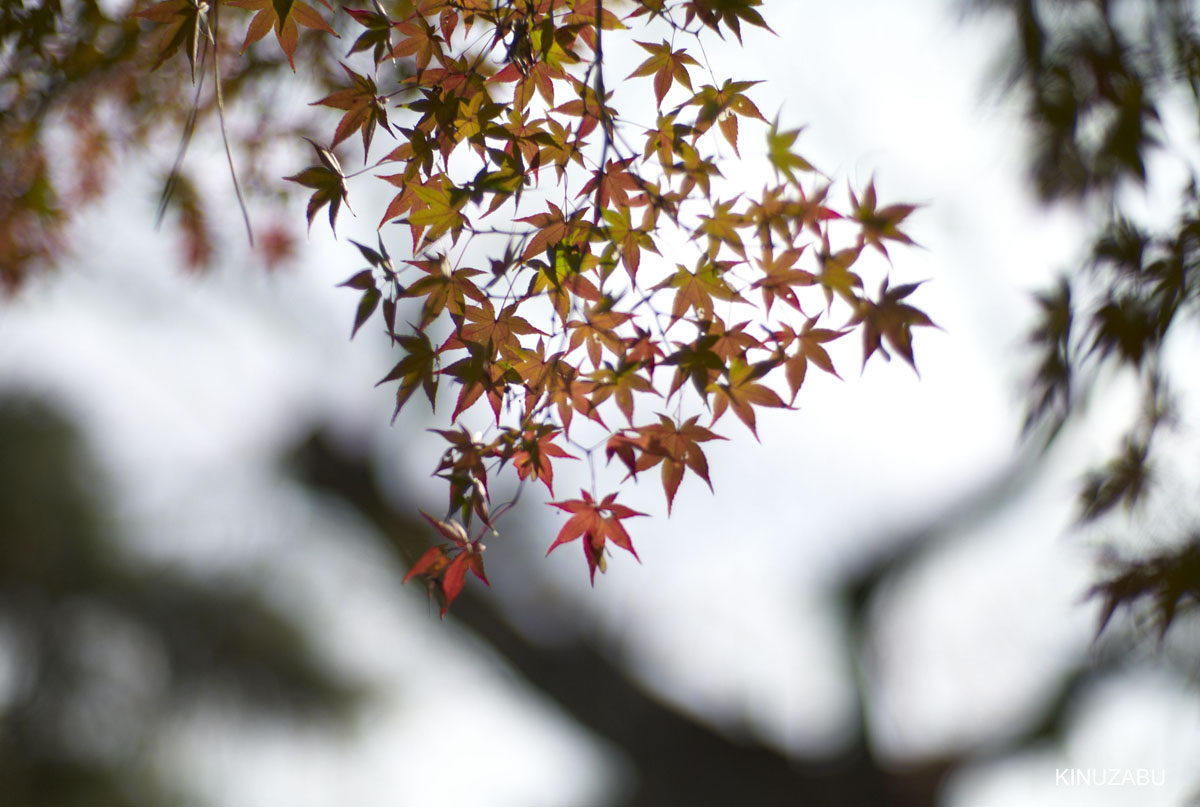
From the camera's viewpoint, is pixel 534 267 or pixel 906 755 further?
pixel 906 755

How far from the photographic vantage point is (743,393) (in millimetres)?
846

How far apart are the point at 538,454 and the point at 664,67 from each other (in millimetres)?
497

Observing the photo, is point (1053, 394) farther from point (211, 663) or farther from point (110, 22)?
point (211, 663)

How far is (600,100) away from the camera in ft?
2.35

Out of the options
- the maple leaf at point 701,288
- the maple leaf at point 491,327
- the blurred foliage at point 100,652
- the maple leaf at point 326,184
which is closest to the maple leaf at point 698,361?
the maple leaf at point 701,288

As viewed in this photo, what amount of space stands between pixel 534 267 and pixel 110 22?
0.95 meters

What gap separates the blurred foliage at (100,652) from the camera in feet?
21.6

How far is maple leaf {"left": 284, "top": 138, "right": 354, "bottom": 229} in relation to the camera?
0.78 meters

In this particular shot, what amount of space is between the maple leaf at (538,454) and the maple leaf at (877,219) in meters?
0.41

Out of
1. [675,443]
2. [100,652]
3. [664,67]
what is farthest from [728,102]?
[100,652]

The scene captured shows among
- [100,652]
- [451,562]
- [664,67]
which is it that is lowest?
[451,562]

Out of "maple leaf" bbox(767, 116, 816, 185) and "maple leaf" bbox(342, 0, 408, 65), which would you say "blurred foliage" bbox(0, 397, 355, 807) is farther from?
"maple leaf" bbox(767, 116, 816, 185)

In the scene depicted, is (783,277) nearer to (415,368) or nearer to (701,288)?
(701,288)

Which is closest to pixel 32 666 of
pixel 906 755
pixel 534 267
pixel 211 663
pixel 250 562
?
pixel 211 663
